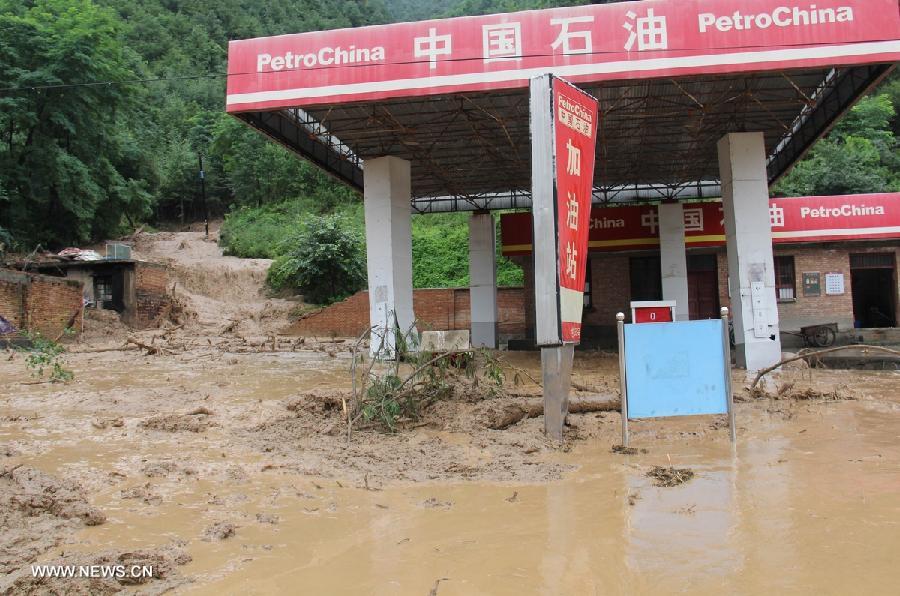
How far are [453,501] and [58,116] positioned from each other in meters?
31.4

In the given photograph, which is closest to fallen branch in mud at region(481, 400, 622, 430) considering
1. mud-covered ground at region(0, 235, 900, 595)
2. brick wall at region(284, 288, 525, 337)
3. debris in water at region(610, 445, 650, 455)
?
mud-covered ground at region(0, 235, 900, 595)

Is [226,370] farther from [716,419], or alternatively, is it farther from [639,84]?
[639,84]

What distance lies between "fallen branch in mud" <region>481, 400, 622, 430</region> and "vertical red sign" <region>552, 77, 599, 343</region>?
1.30m

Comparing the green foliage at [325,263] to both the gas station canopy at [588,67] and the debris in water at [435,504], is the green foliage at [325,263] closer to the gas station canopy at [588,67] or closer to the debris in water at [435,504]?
the gas station canopy at [588,67]

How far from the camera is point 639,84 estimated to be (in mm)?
14609

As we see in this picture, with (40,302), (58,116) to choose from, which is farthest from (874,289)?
(58,116)

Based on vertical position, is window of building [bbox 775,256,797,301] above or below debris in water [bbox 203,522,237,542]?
above

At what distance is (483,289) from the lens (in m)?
24.6

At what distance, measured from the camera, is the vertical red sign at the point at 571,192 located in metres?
7.71

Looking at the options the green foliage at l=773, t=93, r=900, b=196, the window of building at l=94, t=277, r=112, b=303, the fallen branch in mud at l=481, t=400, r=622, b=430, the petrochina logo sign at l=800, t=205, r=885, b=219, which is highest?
the green foliage at l=773, t=93, r=900, b=196

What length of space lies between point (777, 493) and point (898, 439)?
2.90 m

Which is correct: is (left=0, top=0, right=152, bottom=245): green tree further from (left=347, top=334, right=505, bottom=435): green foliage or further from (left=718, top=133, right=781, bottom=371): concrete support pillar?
(left=347, top=334, right=505, bottom=435): green foliage

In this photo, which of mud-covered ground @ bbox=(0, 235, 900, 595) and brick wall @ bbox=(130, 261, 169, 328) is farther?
brick wall @ bbox=(130, 261, 169, 328)

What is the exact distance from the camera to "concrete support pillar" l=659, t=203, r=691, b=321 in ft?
70.6
